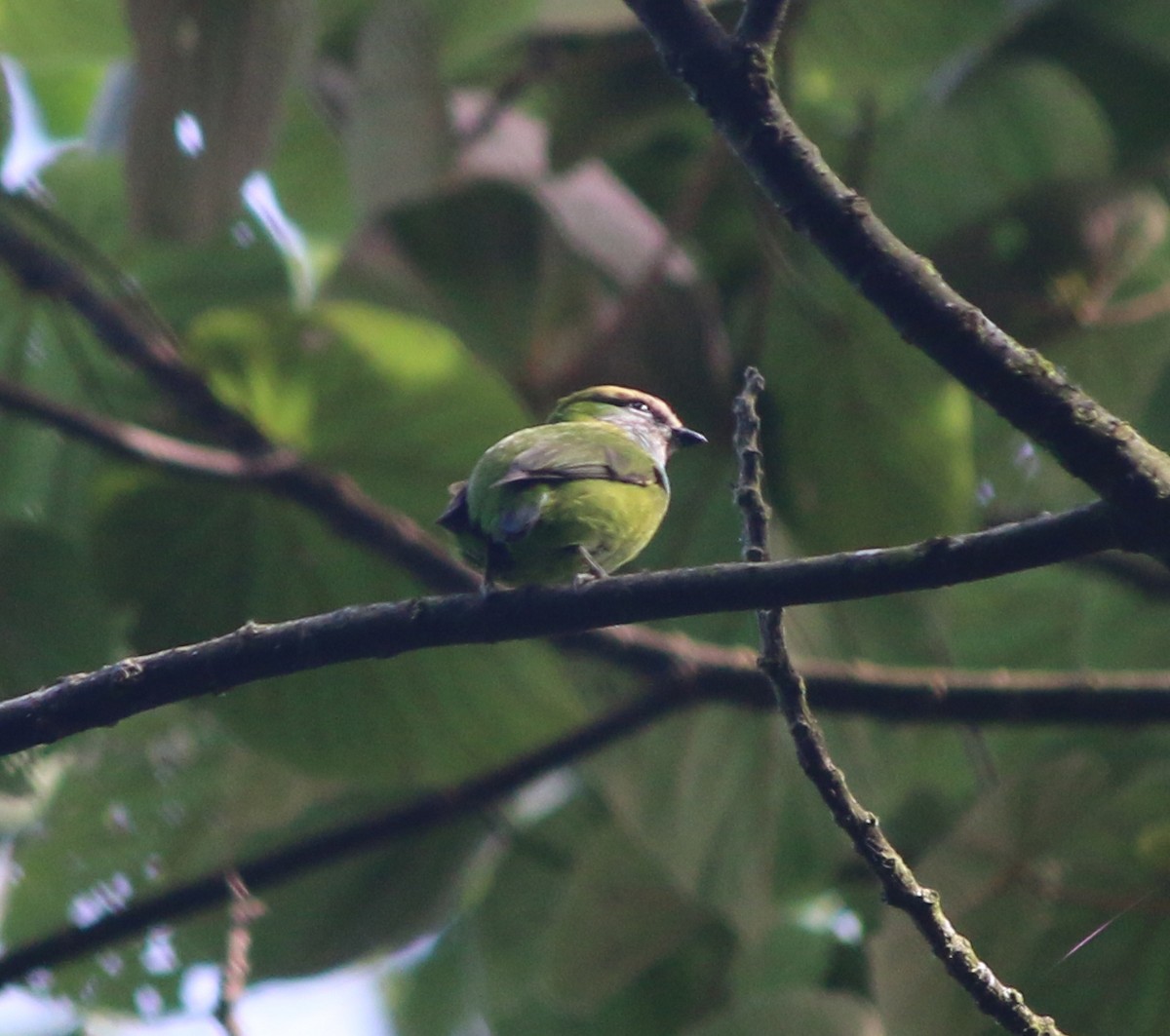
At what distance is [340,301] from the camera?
3.97 metres

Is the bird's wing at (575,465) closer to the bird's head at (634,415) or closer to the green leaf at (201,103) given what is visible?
the bird's head at (634,415)

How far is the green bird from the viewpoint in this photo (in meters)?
2.10

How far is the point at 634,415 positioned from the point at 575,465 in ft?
1.92

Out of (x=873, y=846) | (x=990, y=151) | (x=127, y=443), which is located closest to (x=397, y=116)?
(x=127, y=443)

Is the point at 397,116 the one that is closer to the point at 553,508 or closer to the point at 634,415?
the point at 634,415

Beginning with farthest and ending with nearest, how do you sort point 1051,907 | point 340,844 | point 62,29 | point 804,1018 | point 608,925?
point 62,29 → point 608,925 → point 340,844 → point 804,1018 → point 1051,907

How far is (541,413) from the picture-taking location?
403 centimetres

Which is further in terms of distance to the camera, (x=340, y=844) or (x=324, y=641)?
(x=340, y=844)

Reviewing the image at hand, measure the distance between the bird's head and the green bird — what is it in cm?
35

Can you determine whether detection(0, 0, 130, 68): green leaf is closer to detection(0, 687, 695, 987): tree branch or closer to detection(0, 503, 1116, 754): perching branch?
detection(0, 687, 695, 987): tree branch

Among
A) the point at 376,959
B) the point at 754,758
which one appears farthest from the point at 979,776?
the point at 376,959

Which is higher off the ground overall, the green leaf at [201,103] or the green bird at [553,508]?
the green leaf at [201,103]

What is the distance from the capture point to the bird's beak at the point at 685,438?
2.73m

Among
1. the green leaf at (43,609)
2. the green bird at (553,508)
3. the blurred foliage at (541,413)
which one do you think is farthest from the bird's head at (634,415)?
the green leaf at (43,609)
